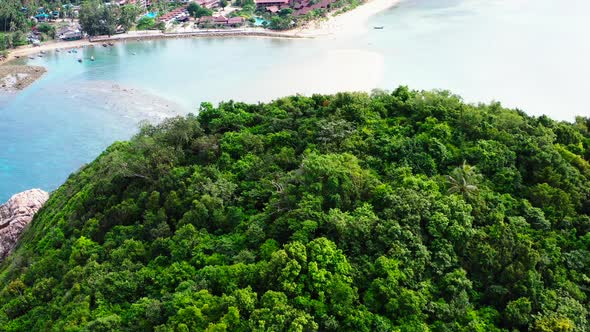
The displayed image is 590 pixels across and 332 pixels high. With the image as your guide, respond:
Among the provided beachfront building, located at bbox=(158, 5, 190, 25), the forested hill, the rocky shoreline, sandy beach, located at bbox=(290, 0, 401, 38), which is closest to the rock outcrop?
the forested hill

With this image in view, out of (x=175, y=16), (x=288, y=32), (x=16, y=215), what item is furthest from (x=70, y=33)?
(x=16, y=215)

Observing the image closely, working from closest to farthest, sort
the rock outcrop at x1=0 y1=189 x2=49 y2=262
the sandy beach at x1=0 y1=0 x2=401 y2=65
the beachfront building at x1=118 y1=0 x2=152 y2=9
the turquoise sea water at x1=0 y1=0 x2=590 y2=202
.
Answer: the rock outcrop at x1=0 y1=189 x2=49 y2=262, the turquoise sea water at x1=0 y1=0 x2=590 y2=202, the sandy beach at x1=0 y1=0 x2=401 y2=65, the beachfront building at x1=118 y1=0 x2=152 y2=9

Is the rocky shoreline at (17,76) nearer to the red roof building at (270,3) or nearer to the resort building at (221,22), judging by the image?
the resort building at (221,22)

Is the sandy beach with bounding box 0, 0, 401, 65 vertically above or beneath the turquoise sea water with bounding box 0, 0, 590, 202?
above

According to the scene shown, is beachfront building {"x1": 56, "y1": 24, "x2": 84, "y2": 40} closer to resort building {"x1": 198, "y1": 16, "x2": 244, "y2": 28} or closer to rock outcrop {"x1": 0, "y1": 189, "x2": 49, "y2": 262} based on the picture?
resort building {"x1": 198, "y1": 16, "x2": 244, "y2": 28}

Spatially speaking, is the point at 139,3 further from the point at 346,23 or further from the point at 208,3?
the point at 346,23

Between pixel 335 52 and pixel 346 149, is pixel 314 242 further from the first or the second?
pixel 335 52

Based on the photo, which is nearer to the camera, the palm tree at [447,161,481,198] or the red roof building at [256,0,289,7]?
the palm tree at [447,161,481,198]

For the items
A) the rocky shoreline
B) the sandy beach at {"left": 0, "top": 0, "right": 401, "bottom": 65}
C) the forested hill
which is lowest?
the forested hill
